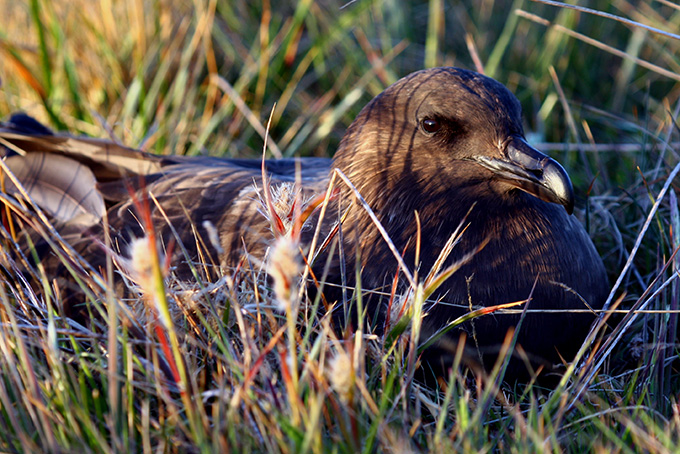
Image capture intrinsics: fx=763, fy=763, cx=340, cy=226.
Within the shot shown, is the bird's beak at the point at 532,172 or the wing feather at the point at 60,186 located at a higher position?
the bird's beak at the point at 532,172

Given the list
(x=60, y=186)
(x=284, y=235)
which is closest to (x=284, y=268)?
(x=284, y=235)

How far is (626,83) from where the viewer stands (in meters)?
4.40

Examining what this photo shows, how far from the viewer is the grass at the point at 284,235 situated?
5.43 feet

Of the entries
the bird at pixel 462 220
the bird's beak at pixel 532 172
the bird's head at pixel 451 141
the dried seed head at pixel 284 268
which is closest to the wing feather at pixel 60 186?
the bird at pixel 462 220

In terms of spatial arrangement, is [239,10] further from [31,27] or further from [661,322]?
[661,322]

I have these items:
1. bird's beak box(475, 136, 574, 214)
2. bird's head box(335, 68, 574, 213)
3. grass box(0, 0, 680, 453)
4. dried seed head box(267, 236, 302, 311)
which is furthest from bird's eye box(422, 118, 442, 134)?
dried seed head box(267, 236, 302, 311)

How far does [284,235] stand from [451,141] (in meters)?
0.66

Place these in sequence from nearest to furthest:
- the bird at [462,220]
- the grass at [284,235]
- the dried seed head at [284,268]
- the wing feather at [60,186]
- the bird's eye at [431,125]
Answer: the dried seed head at [284,268] → the grass at [284,235] → the bird at [462,220] → the bird's eye at [431,125] → the wing feather at [60,186]

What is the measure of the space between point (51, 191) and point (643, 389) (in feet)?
7.70

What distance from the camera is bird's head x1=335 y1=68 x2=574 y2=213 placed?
228 centimetres

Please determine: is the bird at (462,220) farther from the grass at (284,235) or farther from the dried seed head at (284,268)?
the dried seed head at (284,268)

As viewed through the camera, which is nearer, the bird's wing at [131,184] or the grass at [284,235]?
the grass at [284,235]

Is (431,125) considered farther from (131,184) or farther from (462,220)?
(131,184)

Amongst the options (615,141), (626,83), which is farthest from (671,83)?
(615,141)
